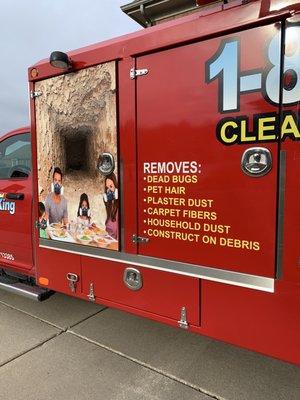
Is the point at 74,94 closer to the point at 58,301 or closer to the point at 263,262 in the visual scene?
the point at 263,262

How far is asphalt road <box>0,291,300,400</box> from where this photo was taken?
2.79m

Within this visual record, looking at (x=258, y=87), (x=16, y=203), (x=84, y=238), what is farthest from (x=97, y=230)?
(x=258, y=87)

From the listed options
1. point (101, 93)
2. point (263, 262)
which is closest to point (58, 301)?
point (101, 93)

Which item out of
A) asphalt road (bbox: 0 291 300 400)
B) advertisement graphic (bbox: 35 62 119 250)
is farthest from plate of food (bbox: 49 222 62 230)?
asphalt road (bbox: 0 291 300 400)

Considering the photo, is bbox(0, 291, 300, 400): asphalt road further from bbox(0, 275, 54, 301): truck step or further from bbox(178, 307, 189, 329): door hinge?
bbox(178, 307, 189, 329): door hinge

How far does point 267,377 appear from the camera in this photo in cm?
294

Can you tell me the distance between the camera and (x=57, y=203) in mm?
3340

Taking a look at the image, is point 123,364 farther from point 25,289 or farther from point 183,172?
point 183,172

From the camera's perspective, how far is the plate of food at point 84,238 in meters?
3.13

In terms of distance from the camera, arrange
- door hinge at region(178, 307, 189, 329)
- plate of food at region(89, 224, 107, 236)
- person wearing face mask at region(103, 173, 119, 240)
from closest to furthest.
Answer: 1. door hinge at region(178, 307, 189, 329)
2. person wearing face mask at region(103, 173, 119, 240)
3. plate of food at region(89, 224, 107, 236)

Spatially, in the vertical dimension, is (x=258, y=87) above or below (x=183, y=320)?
above

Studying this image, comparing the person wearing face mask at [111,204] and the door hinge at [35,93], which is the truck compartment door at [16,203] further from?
the person wearing face mask at [111,204]

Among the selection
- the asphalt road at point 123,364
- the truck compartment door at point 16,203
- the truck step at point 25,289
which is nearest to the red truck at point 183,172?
the truck step at point 25,289

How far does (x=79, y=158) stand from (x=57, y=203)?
0.49 meters
